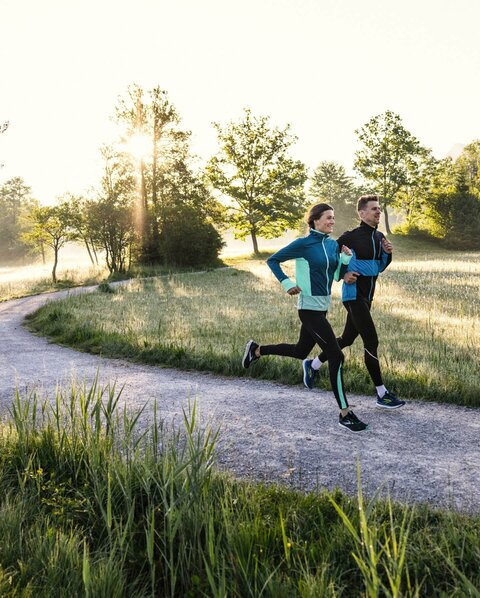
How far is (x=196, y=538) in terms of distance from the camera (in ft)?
8.06

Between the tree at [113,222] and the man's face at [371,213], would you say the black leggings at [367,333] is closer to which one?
the man's face at [371,213]

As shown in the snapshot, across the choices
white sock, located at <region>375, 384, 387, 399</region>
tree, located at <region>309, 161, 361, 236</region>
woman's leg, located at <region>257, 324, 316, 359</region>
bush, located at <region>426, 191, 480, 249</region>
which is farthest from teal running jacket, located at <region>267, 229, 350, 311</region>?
tree, located at <region>309, 161, 361, 236</region>

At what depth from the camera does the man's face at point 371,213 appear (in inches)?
221

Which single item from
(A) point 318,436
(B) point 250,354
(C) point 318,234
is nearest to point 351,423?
(A) point 318,436

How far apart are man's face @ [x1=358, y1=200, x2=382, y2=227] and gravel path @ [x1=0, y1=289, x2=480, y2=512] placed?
218 centimetres

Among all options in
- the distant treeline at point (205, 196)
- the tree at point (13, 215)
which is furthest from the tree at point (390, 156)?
the tree at point (13, 215)

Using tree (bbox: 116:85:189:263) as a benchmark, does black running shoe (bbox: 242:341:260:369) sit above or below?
below

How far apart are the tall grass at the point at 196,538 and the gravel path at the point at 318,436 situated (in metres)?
0.52

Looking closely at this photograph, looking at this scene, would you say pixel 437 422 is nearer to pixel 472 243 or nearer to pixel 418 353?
pixel 418 353

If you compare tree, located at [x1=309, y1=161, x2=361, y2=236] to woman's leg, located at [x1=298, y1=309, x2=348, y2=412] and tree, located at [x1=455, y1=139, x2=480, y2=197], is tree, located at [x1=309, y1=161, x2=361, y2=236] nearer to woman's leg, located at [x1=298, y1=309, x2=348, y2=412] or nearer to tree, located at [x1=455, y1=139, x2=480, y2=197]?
tree, located at [x1=455, y1=139, x2=480, y2=197]

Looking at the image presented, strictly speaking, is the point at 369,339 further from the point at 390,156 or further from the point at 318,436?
the point at 390,156

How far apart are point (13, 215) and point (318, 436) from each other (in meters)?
92.0

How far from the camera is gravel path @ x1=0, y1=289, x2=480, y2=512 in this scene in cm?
362

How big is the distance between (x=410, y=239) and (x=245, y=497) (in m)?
56.6
